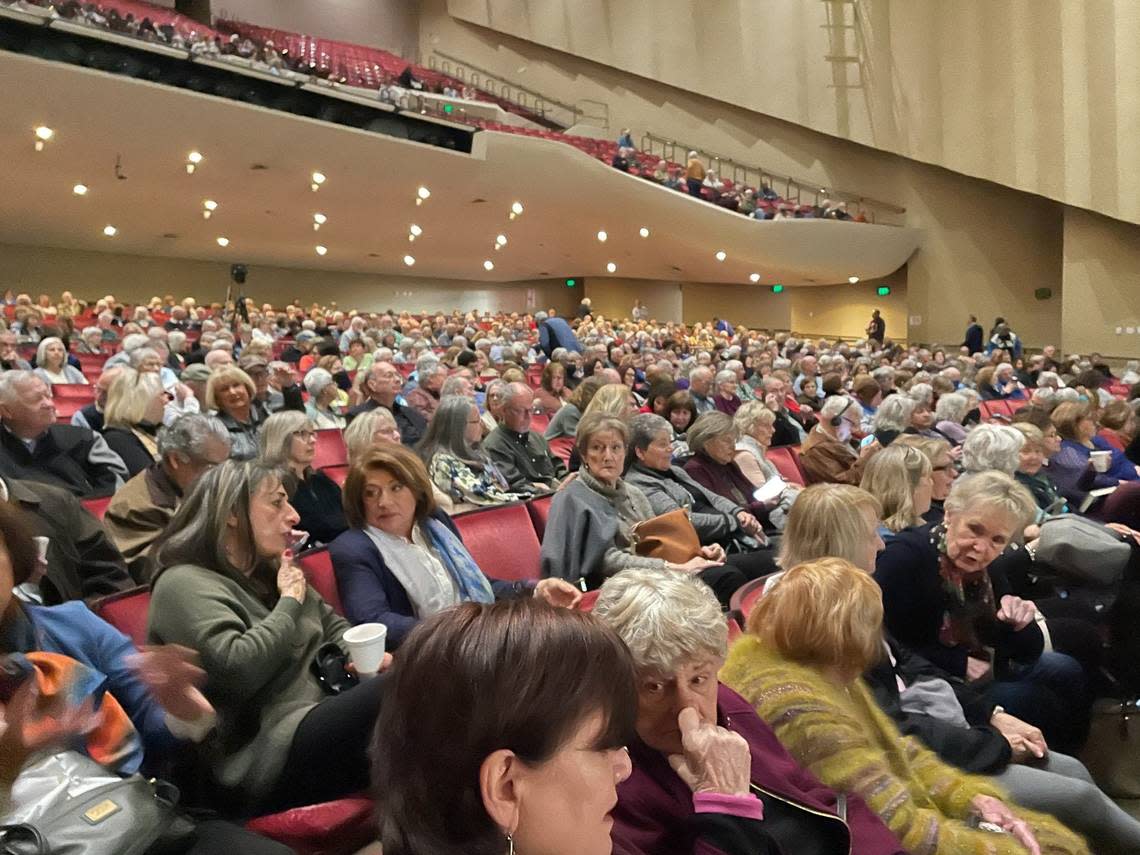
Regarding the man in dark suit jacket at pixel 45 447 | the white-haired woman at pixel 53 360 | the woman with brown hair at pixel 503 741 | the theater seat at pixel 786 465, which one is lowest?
the theater seat at pixel 786 465

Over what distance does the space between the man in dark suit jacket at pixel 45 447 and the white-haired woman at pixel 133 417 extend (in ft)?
0.32

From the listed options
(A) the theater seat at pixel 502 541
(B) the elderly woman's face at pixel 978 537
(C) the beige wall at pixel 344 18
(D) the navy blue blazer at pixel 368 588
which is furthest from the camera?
(C) the beige wall at pixel 344 18

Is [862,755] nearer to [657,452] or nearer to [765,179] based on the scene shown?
[657,452]

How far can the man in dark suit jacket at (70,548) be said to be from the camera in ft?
7.52

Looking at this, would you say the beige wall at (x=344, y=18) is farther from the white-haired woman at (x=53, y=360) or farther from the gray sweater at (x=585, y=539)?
the gray sweater at (x=585, y=539)

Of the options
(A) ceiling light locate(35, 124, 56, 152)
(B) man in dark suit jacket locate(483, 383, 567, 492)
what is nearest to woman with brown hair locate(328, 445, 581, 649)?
(B) man in dark suit jacket locate(483, 383, 567, 492)

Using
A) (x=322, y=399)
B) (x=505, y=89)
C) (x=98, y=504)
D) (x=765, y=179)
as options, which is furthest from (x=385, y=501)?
(x=505, y=89)

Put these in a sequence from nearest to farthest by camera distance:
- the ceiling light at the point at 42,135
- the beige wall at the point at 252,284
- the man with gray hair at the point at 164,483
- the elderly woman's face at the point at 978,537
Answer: the elderly woman's face at the point at 978,537 < the man with gray hair at the point at 164,483 < the ceiling light at the point at 42,135 < the beige wall at the point at 252,284

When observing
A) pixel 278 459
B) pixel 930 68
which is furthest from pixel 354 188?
pixel 278 459

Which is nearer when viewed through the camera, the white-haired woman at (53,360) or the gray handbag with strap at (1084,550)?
the gray handbag with strap at (1084,550)

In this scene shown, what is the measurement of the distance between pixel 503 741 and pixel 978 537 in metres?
1.91

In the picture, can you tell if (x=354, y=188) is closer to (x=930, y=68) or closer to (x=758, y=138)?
(x=758, y=138)

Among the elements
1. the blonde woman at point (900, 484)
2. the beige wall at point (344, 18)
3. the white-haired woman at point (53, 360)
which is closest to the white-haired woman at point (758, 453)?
the blonde woman at point (900, 484)

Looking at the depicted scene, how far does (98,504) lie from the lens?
2.89 metres
